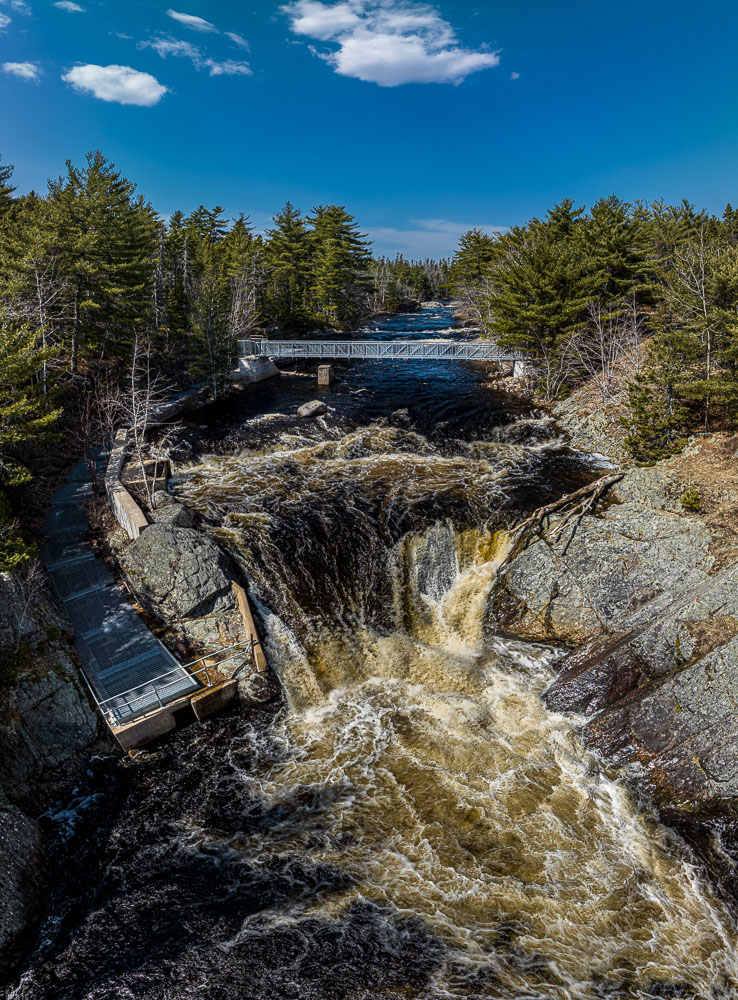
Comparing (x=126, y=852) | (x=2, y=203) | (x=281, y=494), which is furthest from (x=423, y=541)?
(x=2, y=203)

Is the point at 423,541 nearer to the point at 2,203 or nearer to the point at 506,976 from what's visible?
the point at 506,976

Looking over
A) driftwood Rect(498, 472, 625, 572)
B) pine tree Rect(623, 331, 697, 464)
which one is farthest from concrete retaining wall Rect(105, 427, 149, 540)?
pine tree Rect(623, 331, 697, 464)

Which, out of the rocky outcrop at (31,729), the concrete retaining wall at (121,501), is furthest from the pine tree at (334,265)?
the rocky outcrop at (31,729)

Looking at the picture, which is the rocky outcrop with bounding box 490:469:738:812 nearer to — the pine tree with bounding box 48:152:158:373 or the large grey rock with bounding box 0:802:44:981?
the large grey rock with bounding box 0:802:44:981

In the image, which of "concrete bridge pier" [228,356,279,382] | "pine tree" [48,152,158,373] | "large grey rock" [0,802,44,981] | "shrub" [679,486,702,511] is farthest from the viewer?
"concrete bridge pier" [228,356,279,382]

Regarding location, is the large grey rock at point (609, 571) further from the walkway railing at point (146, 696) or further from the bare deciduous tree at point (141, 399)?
the bare deciduous tree at point (141, 399)

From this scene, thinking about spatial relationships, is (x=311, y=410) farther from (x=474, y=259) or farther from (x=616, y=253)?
(x=474, y=259)
